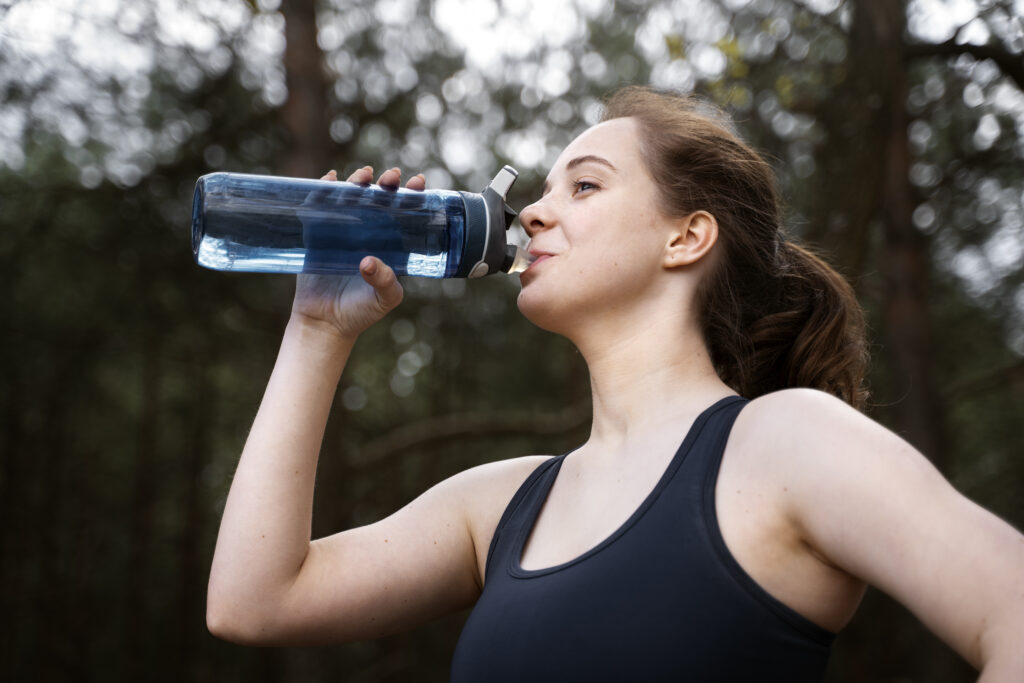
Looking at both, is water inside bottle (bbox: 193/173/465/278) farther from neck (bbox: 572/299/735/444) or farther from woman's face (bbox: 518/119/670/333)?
neck (bbox: 572/299/735/444)

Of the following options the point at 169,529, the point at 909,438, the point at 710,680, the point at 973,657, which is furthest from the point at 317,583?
the point at 169,529

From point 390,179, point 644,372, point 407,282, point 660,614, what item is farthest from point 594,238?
point 407,282

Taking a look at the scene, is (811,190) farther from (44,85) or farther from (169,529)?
(169,529)

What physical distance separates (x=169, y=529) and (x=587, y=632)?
5793 mm

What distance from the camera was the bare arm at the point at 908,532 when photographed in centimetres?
75

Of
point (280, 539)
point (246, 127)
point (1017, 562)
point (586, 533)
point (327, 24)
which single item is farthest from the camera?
point (327, 24)

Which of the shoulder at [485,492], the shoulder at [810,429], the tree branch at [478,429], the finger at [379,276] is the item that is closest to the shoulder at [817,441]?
the shoulder at [810,429]

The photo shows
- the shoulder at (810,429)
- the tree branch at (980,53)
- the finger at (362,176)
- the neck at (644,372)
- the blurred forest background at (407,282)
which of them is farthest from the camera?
the blurred forest background at (407,282)

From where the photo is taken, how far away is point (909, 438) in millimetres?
3305

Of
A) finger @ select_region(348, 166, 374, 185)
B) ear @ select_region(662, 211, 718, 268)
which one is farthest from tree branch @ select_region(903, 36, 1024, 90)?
finger @ select_region(348, 166, 374, 185)

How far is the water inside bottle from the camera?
123cm

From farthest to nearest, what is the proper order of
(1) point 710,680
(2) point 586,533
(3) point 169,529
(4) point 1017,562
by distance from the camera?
1. (3) point 169,529
2. (2) point 586,533
3. (1) point 710,680
4. (4) point 1017,562

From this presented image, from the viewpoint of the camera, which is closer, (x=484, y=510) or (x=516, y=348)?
(x=484, y=510)

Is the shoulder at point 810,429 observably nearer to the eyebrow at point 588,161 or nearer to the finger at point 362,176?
the eyebrow at point 588,161
